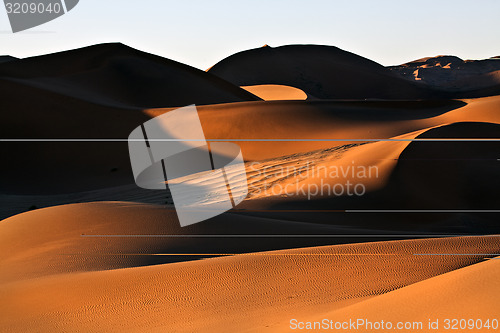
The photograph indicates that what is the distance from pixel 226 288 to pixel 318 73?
5038cm

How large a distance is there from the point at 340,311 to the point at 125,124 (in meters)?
19.6

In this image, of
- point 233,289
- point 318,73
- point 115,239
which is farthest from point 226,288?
point 318,73

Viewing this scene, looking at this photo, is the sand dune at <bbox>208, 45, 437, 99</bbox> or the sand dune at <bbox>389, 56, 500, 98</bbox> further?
the sand dune at <bbox>389, 56, 500, 98</bbox>

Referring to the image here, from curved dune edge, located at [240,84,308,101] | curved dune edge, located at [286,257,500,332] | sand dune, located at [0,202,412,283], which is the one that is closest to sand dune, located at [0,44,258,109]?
curved dune edge, located at [240,84,308,101]

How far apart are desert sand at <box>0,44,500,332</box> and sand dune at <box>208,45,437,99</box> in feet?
71.9

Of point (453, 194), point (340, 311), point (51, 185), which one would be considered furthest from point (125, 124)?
point (340, 311)

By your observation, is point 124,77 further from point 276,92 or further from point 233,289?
point 233,289

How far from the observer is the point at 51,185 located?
754 inches

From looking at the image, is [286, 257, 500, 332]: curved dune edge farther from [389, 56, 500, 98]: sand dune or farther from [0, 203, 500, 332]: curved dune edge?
[389, 56, 500, 98]: sand dune

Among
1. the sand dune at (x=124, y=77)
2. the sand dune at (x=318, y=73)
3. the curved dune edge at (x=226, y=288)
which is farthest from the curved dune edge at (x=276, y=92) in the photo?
the curved dune edge at (x=226, y=288)

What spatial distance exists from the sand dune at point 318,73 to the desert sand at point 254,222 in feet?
71.9

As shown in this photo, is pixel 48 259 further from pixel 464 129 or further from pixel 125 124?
pixel 125 124
